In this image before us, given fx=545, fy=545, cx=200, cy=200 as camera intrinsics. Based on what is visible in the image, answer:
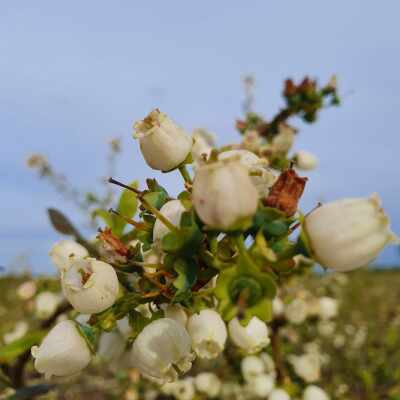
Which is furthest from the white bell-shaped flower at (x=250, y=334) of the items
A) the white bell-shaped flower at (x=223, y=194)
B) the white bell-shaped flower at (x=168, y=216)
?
the white bell-shaped flower at (x=223, y=194)

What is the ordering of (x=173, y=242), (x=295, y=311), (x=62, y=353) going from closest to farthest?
(x=173, y=242)
(x=62, y=353)
(x=295, y=311)

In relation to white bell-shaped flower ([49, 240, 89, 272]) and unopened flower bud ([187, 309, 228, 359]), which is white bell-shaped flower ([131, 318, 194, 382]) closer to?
unopened flower bud ([187, 309, 228, 359])

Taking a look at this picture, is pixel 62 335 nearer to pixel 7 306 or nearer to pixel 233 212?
pixel 233 212

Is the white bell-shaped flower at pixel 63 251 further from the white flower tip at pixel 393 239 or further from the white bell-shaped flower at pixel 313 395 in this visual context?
the white bell-shaped flower at pixel 313 395

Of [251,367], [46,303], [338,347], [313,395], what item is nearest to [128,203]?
[313,395]

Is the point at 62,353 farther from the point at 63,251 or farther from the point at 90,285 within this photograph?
the point at 63,251

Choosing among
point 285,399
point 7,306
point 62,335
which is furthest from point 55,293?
point 7,306
